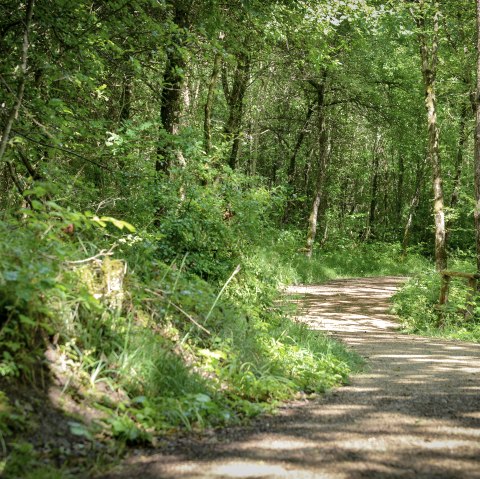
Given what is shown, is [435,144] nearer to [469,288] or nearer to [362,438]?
[469,288]

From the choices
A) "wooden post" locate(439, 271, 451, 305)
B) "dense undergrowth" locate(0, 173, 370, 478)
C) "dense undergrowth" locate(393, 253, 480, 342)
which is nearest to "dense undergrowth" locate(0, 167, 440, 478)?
"dense undergrowth" locate(0, 173, 370, 478)

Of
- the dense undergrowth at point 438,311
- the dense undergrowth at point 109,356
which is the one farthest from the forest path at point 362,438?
the dense undergrowth at point 438,311

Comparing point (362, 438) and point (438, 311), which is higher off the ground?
point (362, 438)

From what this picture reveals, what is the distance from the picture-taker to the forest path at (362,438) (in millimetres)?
3273

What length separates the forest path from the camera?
10.7ft

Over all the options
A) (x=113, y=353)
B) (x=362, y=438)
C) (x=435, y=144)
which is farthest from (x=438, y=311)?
(x=113, y=353)

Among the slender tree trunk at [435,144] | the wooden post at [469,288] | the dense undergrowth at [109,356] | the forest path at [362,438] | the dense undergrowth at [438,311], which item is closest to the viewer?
the forest path at [362,438]

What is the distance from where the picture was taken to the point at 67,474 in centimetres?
305

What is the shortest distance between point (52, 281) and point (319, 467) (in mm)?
2114

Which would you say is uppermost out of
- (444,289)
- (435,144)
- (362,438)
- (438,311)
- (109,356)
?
(435,144)

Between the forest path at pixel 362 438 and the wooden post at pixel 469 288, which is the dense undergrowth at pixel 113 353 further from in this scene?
the wooden post at pixel 469 288

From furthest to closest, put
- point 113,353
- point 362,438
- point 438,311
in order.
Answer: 1. point 438,311
2. point 113,353
3. point 362,438

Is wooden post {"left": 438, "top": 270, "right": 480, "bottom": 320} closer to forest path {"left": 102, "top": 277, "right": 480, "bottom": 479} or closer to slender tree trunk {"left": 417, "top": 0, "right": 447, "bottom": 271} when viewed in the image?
slender tree trunk {"left": 417, "top": 0, "right": 447, "bottom": 271}

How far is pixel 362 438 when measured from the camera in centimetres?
386
